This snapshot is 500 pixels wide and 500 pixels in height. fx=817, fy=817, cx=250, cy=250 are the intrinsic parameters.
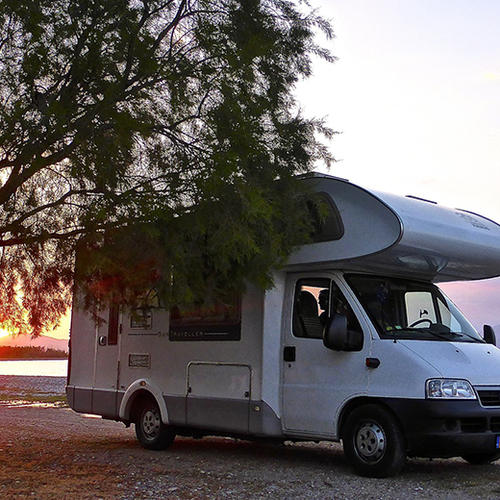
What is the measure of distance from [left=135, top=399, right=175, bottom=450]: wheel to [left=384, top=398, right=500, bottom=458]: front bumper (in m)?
3.84

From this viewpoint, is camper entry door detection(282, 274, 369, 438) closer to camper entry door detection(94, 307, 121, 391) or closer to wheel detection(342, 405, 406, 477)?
wheel detection(342, 405, 406, 477)

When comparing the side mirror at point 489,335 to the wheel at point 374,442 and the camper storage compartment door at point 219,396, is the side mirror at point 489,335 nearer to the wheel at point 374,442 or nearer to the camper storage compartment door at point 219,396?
the wheel at point 374,442

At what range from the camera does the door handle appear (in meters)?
9.59

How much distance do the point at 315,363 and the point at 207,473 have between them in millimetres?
1726

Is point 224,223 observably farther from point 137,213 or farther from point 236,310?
A: point 236,310

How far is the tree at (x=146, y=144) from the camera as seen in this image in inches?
302

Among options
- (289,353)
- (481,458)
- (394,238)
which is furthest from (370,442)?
(394,238)

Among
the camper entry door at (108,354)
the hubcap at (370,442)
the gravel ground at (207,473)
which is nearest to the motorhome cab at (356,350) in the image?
the hubcap at (370,442)

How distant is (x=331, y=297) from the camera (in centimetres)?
936

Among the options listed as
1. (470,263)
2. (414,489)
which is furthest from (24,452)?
(470,263)

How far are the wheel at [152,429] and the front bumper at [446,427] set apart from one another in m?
3.84

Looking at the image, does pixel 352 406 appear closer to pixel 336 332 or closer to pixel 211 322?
pixel 336 332

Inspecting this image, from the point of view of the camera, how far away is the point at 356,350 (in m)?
8.95

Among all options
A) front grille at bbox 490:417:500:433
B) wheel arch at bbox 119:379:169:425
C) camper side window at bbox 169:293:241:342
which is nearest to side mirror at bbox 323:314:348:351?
camper side window at bbox 169:293:241:342
